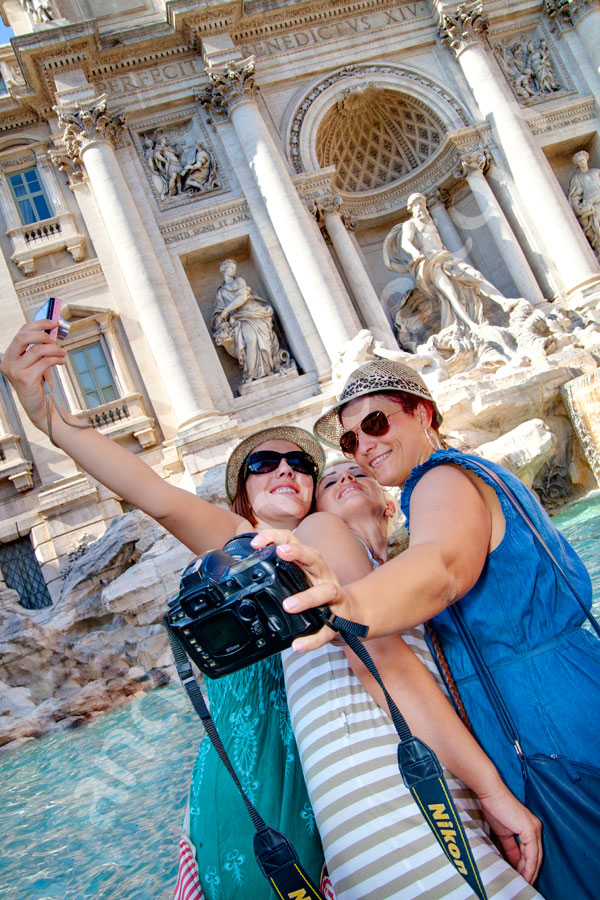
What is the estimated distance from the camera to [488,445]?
7.61 metres

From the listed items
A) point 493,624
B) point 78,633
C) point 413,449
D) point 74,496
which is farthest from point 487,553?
point 74,496

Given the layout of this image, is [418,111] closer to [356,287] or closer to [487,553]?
[356,287]

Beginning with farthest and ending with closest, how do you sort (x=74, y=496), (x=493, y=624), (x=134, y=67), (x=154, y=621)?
(x=134, y=67)
(x=74, y=496)
(x=154, y=621)
(x=493, y=624)

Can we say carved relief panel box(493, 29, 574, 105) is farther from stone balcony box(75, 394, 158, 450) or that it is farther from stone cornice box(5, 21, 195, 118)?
stone balcony box(75, 394, 158, 450)

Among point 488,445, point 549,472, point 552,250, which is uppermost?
point 552,250

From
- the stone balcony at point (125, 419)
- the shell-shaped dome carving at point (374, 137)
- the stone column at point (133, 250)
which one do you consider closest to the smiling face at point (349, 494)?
the stone column at point (133, 250)

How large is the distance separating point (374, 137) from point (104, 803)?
14.4m

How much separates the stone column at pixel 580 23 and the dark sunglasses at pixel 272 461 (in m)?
15.5

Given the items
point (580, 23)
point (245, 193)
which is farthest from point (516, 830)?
point (580, 23)

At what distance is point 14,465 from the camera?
1127cm

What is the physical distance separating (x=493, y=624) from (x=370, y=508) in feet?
1.59

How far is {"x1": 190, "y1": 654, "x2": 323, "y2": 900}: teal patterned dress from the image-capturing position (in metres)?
1.64

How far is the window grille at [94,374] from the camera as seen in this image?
12.2m

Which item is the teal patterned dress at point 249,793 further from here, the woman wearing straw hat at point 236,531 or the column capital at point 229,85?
the column capital at point 229,85
